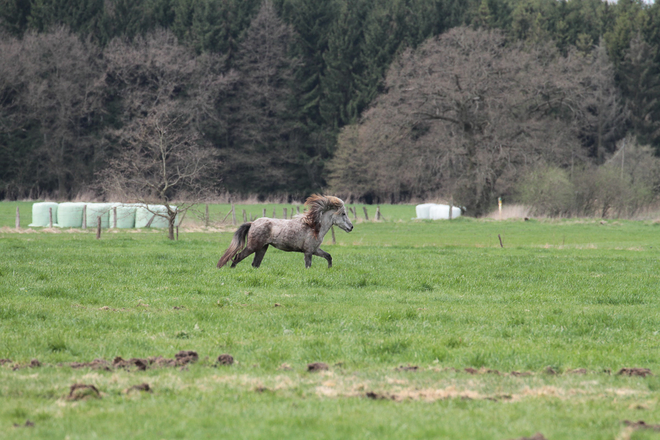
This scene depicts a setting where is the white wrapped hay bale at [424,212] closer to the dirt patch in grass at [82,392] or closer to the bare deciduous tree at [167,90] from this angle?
the bare deciduous tree at [167,90]

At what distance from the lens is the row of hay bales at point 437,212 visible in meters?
60.0

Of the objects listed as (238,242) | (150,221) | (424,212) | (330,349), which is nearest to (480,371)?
(330,349)

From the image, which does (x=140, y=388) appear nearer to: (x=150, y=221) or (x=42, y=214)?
(x=150, y=221)

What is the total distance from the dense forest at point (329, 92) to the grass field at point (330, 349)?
142 feet

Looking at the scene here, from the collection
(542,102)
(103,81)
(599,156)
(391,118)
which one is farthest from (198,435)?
(599,156)

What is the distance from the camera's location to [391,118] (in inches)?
2388

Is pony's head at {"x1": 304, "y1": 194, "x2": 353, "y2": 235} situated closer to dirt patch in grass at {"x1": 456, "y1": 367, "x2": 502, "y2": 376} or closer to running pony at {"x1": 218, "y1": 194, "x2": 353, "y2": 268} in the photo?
running pony at {"x1": 218, "y1": 194, "x2": 353, "y2": 268}

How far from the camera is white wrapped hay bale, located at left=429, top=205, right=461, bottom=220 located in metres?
60.0

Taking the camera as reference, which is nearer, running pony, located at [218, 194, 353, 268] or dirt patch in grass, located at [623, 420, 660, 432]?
dirt patch in grass, located at [623, 420, 660, 432]

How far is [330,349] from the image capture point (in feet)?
31.1

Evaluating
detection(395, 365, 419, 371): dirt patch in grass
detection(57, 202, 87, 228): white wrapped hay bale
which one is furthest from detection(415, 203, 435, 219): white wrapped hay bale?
detection(395, 365, 419, 371): dirt patch in grass

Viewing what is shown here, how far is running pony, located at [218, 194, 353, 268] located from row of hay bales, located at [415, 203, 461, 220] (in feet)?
134

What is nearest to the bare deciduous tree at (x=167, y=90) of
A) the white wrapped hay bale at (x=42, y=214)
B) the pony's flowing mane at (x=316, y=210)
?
the white wrapped hay bale at (x=42, y=214)

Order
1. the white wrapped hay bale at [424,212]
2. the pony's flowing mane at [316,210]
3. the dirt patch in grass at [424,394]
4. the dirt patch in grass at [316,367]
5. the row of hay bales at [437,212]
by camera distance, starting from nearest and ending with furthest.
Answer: the dirt patch in grass at [424,394]
the dirt patch in grass at [316,367]
the pony's flowing mane at [316,210]
the row of hay bales at [437,212]
the white wrapped hay bale at [424,212]
